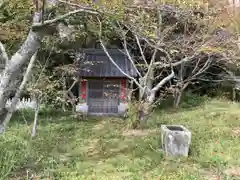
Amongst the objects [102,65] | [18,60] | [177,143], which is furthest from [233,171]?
[102,65]

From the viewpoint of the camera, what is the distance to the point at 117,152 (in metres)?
7.61

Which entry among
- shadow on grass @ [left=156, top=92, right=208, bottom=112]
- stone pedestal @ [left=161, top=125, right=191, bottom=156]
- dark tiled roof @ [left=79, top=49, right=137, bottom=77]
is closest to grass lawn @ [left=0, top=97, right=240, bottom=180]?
stone pedestal @ [left=161, top=125, right=191, bottom=156]

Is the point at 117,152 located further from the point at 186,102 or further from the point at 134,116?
the point at 186,102

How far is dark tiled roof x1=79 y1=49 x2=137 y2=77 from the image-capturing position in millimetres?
13510

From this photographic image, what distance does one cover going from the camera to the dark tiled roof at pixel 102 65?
13510 millimetres

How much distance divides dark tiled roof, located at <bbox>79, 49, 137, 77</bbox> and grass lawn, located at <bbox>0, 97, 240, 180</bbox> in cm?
273

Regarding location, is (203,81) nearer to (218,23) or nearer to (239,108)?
(239,108)

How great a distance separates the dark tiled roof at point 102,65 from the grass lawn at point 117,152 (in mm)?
2734

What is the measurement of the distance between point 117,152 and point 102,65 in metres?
7.00

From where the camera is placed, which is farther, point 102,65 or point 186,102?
point 186,102

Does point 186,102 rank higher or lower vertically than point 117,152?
higher

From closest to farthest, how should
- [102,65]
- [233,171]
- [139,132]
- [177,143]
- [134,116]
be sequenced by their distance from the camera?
[233,171] → [177,143] → [139,132] → [134,116] → [102,65]

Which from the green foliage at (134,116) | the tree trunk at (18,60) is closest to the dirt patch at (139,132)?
the green foliage at (134,116)

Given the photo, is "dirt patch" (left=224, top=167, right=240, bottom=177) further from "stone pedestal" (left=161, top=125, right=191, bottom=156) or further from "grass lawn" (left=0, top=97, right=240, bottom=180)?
"stone pedestal" (left=161, top=125, right=191, bottom=156)
